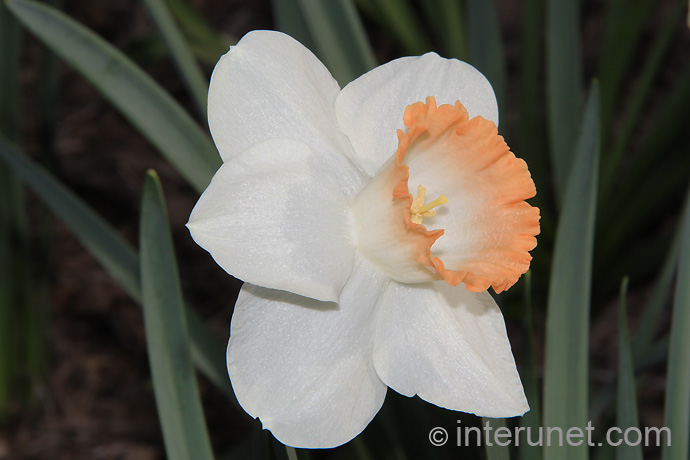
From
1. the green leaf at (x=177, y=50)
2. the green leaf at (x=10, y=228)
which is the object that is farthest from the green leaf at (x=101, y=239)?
the green leaf at (x=10, y=228)

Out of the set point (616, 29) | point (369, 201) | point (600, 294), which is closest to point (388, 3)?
point (616, 29)

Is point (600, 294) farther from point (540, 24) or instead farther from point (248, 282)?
point (248, 282)

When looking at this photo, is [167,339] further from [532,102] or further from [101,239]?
[532,102]

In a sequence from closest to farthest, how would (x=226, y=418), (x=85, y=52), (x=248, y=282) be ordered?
(x=248, y=282) < (x=85, y=52) < (x=226, y=418)

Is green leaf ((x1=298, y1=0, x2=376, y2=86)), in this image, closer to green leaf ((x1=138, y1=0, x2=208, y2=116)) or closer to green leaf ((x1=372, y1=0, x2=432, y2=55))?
green leaf ((x1=138, y1=0, x2=208, y2=116))

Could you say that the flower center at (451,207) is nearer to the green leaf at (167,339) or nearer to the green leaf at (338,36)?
the green leaf at (167,339)

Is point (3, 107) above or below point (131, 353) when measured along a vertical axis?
above
